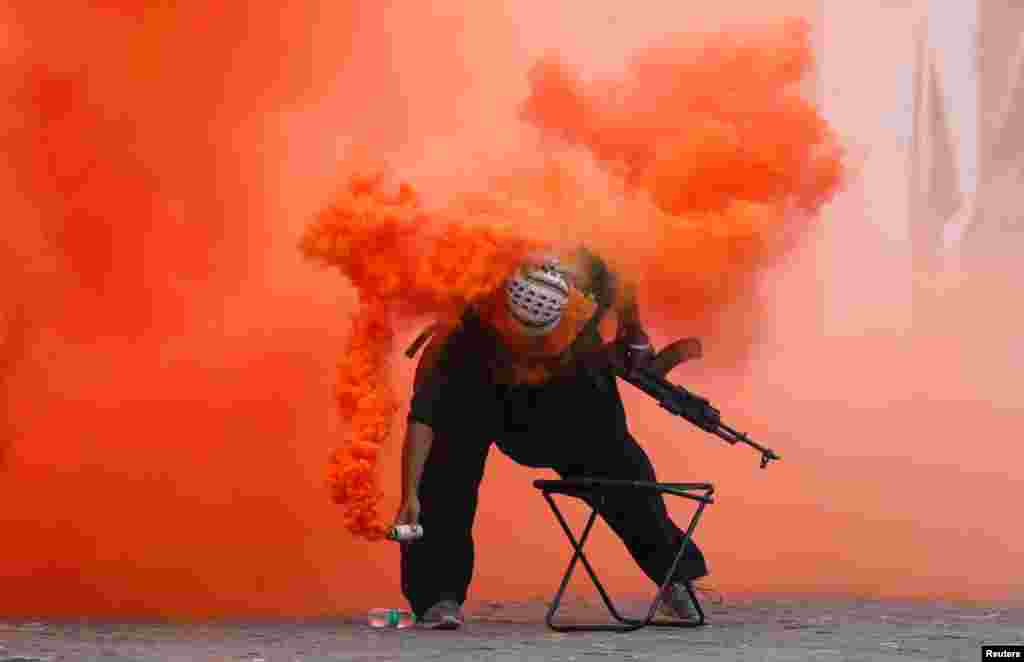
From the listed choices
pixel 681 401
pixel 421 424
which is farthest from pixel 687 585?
pixel 421 424

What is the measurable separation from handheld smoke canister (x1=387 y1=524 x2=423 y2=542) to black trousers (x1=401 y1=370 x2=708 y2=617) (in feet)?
1.65

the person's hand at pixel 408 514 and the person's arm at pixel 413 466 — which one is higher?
the person's arm at pixel 413 466

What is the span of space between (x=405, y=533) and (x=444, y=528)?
60cm

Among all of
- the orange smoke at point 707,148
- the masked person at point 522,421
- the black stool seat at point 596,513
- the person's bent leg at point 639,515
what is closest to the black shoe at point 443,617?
the masked person at point 522,421

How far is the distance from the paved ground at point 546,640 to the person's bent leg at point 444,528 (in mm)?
256

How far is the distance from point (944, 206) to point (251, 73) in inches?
230

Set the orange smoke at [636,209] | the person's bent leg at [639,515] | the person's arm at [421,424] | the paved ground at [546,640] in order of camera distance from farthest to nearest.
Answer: the person's bent leg at [639,515], the person's arm at [421,424], the orange smoke at [636,209], the paved ground at [546,640]

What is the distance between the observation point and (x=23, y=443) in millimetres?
11320

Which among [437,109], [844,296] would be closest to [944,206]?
[844,296]

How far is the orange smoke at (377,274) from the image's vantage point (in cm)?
847

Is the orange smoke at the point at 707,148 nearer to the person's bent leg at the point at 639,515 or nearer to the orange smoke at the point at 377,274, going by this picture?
the orange smoke at the point at 377,274

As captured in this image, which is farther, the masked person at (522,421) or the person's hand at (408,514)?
the masked person at (522,421)

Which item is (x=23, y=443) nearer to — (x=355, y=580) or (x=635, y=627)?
(x=355, y=580)

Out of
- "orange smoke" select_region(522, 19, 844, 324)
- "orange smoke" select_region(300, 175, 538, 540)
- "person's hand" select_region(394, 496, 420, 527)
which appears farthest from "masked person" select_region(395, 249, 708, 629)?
"orange smoke" select_region(522, 19, 844, 324)
